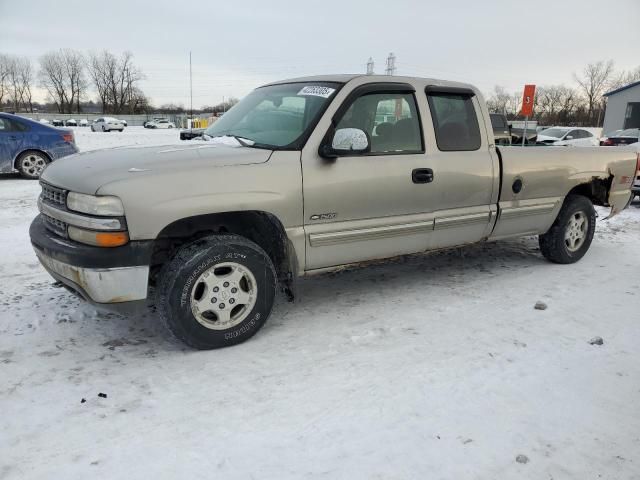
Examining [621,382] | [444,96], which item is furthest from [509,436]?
[444,96]

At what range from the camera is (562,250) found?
5523 mm

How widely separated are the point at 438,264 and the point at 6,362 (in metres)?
4.05

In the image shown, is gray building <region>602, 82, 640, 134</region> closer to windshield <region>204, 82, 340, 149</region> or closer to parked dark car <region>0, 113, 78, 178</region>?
parked dark car <region>0, 113, 78, 178</region>

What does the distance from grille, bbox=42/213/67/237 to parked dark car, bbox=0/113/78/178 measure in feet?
27.3

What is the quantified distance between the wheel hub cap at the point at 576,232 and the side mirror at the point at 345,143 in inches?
122

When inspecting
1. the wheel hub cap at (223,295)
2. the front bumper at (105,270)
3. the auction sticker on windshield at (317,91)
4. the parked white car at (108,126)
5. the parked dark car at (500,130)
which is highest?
the parked white car at (108,126)

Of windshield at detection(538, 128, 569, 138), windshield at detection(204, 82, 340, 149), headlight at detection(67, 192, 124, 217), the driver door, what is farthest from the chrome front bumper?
windshield at detection(538, 128, 569, 138)

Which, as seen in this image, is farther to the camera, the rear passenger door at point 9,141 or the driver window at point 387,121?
the rear passenger door at point 9,141

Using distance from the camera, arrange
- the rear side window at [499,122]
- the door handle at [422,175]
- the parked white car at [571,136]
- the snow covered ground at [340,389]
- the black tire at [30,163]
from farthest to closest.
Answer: the parked white car at [571,136] < the black tire at [30,163] < the rear side window at [499,122] < the door handle at [422,175] < the snow covered ground at [340,389]

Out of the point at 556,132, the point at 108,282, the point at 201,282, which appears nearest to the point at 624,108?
the point at 556,132

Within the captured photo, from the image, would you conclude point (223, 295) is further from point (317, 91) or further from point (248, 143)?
point (317, 91)

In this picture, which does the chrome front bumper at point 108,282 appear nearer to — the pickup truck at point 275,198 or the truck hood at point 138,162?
the pickup truck at point 275,198

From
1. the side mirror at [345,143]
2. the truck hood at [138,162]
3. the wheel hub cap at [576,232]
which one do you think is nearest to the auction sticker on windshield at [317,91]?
the side mirror at [345,143]

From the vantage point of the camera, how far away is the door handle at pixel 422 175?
4.05 m
